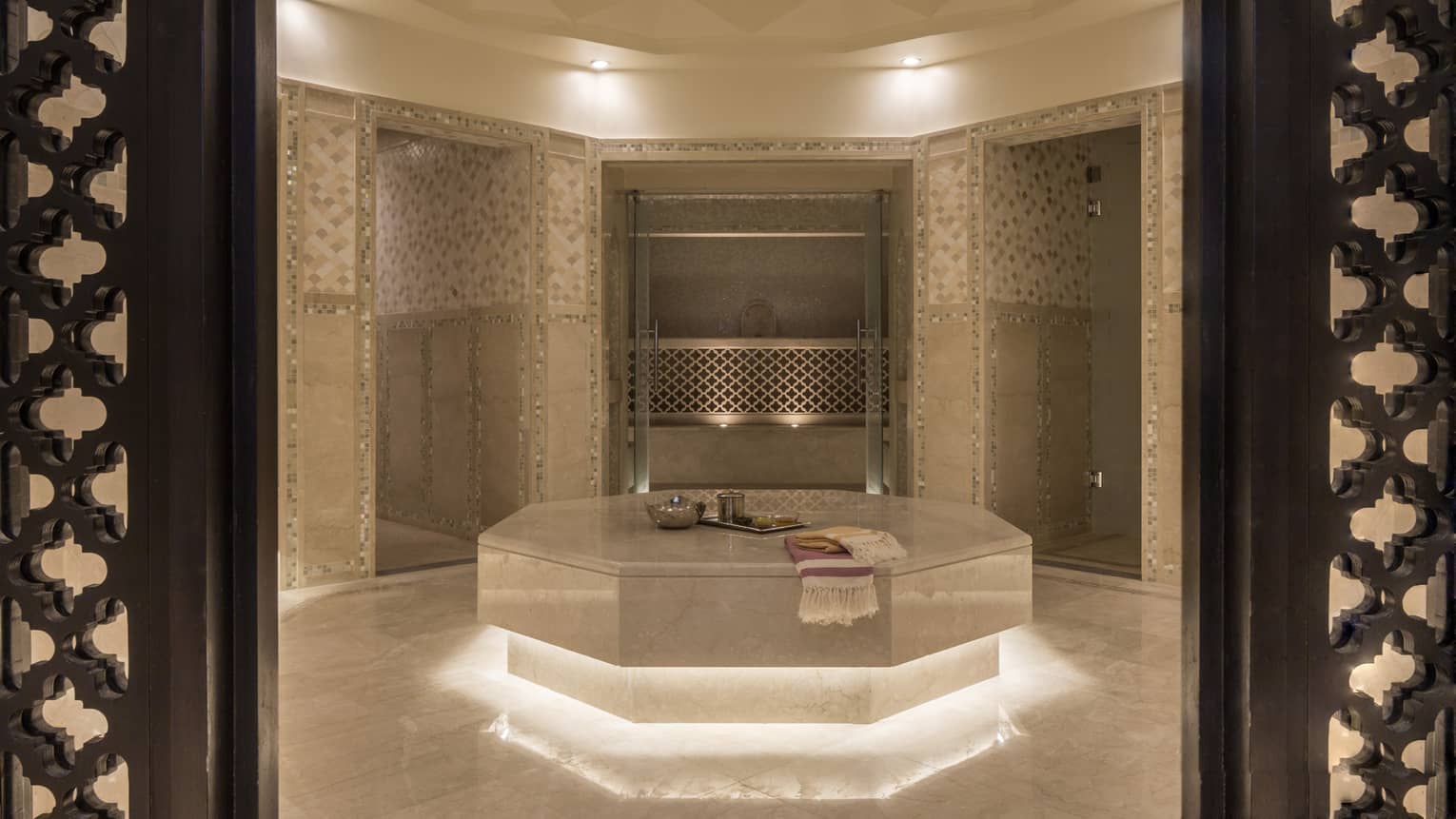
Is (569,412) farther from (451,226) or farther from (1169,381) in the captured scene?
(1169,381)

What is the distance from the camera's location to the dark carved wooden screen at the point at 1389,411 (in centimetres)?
136

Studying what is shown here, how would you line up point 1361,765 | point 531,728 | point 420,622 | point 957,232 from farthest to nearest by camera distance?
1. point 957,232
2. point 420,622
3. point 531,728
4. point 1361,765

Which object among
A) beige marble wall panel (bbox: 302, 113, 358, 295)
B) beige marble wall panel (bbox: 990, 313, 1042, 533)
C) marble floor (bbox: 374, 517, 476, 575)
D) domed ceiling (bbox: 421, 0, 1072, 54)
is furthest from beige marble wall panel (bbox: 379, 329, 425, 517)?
beige marble wall panel (bbox: 990, 313, 1042, 533)

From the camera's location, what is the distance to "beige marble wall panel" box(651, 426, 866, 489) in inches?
345

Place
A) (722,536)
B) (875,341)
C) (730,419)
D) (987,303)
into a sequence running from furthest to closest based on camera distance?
1. (730,419)
2. (875,341)
3. (987,303)
4. (722,536)

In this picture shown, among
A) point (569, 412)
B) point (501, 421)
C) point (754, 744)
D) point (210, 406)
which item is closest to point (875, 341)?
point (569, 412)

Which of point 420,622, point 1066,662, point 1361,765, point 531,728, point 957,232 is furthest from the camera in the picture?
point 957,232

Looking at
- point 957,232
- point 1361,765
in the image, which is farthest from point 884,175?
point 1361,765

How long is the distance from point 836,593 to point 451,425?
4574mm

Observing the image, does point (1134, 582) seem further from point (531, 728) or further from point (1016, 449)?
point (531, 728)

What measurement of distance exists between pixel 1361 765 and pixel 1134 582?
436cm

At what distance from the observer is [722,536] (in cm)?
367

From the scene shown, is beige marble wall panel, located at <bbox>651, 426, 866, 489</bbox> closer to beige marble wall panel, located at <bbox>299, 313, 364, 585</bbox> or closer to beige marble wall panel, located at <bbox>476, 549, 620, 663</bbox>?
beige marble wall panel, located at <bbox>299, 313, 364, 585</bbox>

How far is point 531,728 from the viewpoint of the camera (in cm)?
318
